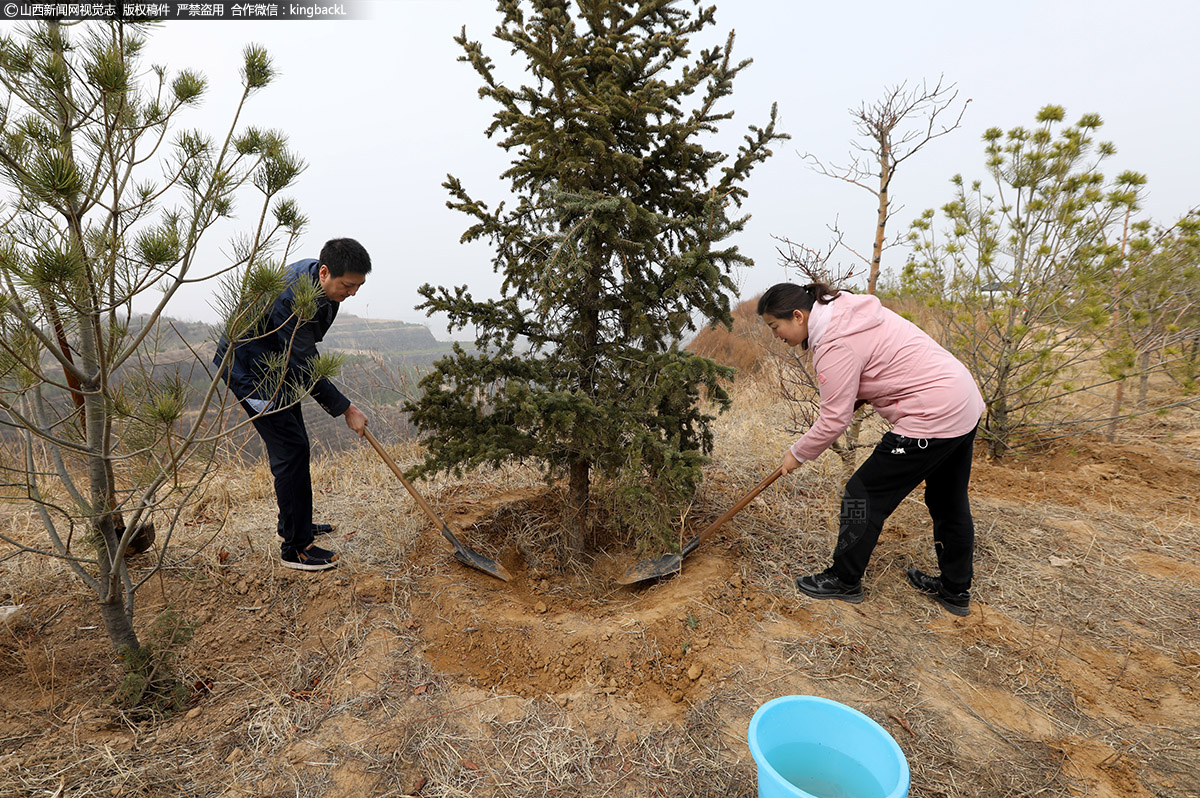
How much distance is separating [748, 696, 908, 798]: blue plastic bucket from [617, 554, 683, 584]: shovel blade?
50.3 inches

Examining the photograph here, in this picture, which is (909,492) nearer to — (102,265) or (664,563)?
(664,563)

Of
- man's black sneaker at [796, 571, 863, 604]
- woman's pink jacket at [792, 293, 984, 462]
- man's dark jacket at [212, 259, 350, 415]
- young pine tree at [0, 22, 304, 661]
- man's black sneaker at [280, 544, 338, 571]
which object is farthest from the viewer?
man's black sneaker at [280, 544, 338, 571]

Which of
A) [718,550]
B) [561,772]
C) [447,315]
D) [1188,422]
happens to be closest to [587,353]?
[447,315]

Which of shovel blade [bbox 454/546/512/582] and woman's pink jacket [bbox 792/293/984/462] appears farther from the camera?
shovel blade [bbox 454/546/512/582]

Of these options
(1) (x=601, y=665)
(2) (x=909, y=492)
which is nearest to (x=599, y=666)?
(1) (x=601, y=665)

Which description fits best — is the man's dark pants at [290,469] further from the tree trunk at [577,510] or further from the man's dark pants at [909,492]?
the man's dark pants at [909,492]

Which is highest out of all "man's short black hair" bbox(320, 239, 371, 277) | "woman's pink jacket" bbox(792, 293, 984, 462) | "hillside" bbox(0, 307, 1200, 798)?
"man's short black hair" bbox(320, 239, 371, 277)

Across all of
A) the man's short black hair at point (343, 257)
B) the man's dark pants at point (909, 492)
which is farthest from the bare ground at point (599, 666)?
the man's short black hair at point (343, 257)

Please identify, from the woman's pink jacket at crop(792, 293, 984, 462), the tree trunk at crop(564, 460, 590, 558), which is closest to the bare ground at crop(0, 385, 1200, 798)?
the tree trunk at crop(564, 460, 590, 558)

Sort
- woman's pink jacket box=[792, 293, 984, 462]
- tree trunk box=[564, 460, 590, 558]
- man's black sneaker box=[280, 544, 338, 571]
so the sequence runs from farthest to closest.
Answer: tree trunk box=[564, 460, 590, 558]
man's black sneaker box=[280, 544, 338, 571]
woman's pink jacket box=[792, 293, 984, 462]

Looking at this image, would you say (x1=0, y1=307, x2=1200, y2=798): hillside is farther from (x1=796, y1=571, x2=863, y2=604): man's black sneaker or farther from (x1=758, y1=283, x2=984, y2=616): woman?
(x1=758, y1=283, x2=984, y2=616): woman

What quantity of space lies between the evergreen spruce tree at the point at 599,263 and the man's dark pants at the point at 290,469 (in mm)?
803

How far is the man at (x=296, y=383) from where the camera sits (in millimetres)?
2866

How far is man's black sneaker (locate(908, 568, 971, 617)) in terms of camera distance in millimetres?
2936
